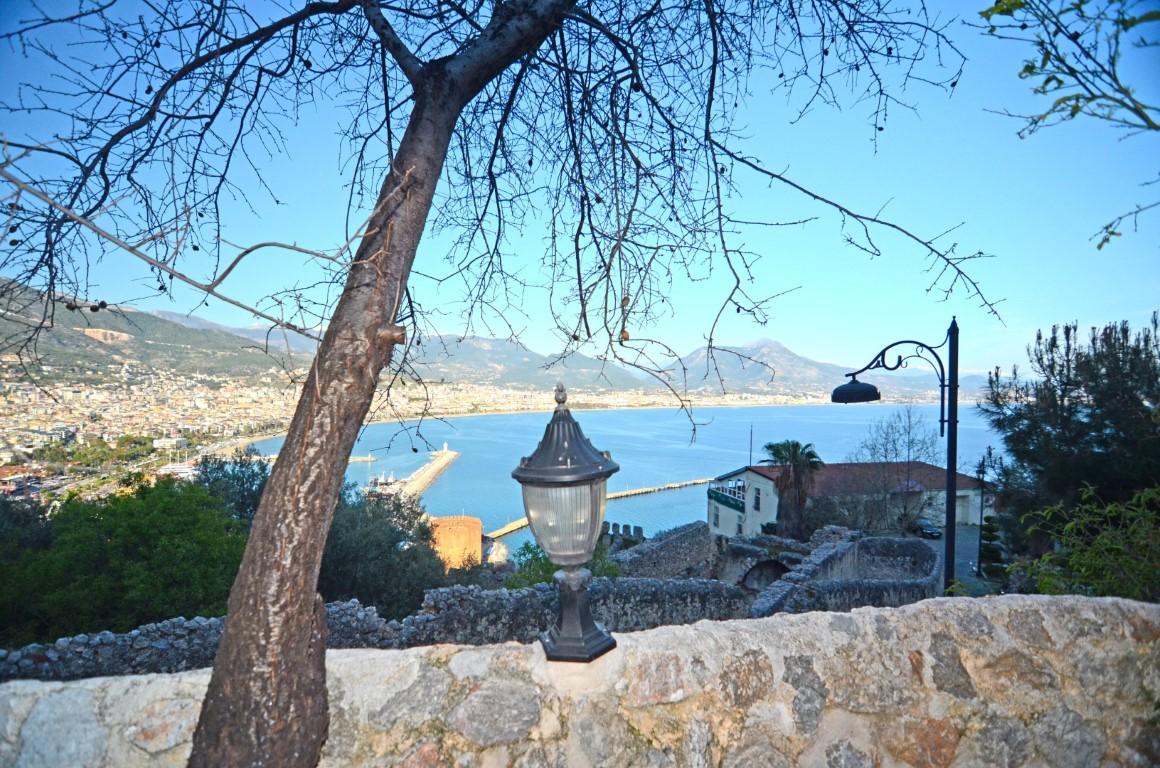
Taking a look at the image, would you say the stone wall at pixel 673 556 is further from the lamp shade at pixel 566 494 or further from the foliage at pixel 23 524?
the lamp shade at pixel 566 494

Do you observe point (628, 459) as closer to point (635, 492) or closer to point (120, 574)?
point (635, 492)

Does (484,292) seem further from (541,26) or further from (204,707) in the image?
(204,707)

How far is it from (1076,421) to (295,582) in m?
15.3

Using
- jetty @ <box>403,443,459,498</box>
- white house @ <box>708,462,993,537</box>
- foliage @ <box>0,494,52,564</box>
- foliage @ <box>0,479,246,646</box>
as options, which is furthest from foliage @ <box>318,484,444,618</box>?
jetty @ <box>403,443,459,498</box>

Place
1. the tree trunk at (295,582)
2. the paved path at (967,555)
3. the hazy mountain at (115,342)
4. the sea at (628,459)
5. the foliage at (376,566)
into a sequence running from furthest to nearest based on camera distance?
1. the sea at (628,459)
2. the paved path at (967,555)
3. the foliage at (376,566)
4. the hazy mountain at (115,342)
5. the tree trunk at (295,582)

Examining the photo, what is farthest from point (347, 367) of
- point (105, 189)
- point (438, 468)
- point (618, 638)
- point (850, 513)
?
point (438, 468)

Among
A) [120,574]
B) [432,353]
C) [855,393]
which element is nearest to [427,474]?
[120,574]

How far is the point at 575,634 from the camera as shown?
1.56 meters

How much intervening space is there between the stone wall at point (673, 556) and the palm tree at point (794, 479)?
161 inches

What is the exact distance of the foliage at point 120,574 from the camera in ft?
28.5

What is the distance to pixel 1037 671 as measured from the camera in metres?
1.76

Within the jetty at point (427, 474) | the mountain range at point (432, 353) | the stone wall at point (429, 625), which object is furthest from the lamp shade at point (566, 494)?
the jetty at point (427, 474)

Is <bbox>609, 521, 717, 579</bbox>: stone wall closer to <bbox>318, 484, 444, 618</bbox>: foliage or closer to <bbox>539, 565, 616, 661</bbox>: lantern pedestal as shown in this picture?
<bbox>318, 484, 444, 618</bbox>: foliage

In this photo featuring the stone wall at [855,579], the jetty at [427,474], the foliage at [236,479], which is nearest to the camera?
the stone wall at [855,579]
